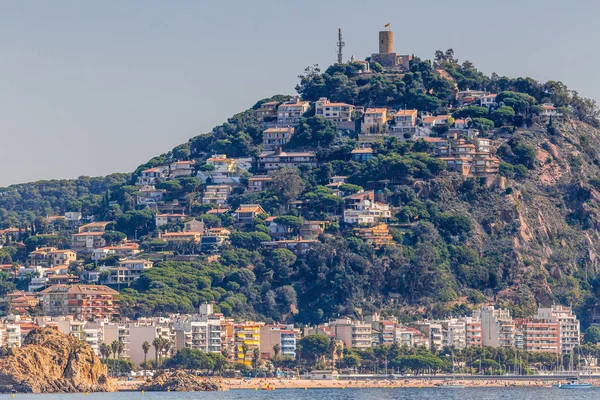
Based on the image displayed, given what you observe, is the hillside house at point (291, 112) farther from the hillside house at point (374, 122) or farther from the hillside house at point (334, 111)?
the hillside house at point (374, 122)

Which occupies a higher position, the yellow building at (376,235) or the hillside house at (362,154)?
the hillside house at (362,154)

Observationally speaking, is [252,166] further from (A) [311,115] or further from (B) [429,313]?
(B) [429,313]

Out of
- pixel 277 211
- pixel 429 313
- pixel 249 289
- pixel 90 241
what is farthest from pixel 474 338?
pixel 90 241

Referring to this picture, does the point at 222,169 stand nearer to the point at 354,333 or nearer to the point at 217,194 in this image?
the point at 217,194

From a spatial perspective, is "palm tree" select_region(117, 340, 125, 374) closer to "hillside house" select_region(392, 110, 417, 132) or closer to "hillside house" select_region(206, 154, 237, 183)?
"hillside house" select_region(206, 154, 237, 183)

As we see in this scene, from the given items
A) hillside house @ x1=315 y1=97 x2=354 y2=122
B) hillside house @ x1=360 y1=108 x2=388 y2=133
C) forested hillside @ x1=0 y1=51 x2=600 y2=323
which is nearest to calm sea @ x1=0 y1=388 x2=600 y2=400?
forested hillside @ x1=0 y1=51 x2=600 y2=323

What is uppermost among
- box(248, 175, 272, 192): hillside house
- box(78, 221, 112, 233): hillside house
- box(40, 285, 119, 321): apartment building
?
box(248, 175, 272, 192): hillside house

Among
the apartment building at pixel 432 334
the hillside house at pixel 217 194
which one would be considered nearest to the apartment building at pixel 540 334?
the apartment building at pixel 432 334
